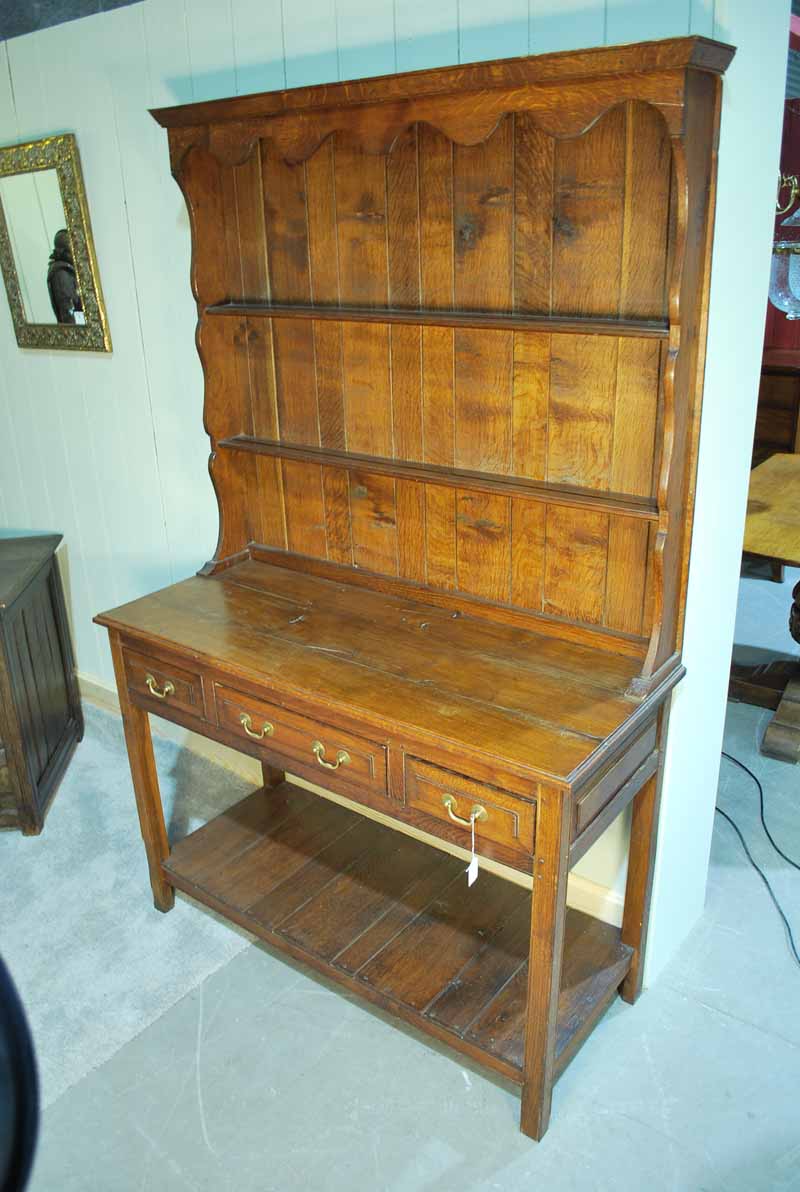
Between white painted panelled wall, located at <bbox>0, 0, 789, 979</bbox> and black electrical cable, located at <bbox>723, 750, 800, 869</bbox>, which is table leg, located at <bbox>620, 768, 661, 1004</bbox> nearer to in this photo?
white painted panelled wall, located at <bbox>0, 0, 789, 979</bbox>

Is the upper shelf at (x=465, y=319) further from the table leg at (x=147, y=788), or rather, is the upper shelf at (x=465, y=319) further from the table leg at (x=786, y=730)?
the table leg at (x=786, y=730)

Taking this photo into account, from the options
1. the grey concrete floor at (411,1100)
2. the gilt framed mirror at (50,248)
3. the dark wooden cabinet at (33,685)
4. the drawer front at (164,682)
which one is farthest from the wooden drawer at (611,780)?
the gilt framed mirror at (50,248)

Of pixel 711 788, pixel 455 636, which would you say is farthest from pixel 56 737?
pixel 711 788

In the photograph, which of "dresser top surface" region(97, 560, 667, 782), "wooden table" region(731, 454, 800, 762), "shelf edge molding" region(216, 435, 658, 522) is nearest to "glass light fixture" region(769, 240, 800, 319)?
"wooden table" region(731, 454, 800, 762)

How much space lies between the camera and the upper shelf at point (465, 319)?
174cm

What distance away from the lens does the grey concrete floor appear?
74.0 inches

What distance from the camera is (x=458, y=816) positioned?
1.80 metres

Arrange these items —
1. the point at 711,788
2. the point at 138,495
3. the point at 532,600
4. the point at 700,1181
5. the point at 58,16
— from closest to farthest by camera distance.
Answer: the point at 700,1181
the point at 532,600
the point at 711,788
the point at 58,16
the point at 138,495

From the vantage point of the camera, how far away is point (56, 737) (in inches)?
127

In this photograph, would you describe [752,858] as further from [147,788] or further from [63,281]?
[63,281]

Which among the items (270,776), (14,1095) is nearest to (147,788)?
(270,776)

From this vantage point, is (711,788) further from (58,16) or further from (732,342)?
(58,16)

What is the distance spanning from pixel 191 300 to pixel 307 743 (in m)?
1.36

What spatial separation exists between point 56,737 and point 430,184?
2.18 meters
